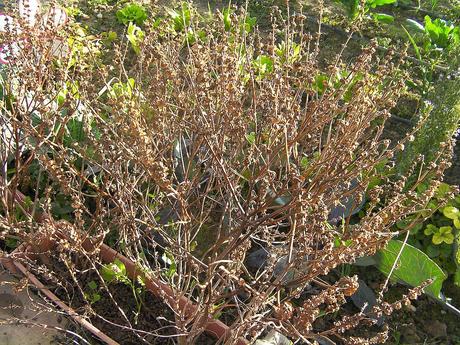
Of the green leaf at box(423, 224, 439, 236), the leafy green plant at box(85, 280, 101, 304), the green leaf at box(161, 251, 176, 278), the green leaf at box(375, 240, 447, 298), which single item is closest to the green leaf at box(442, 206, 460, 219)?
the green leaf at box(423, 224, 439, 236)

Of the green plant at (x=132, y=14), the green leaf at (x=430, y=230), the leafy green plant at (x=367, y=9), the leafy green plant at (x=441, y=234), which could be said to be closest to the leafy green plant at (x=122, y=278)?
the leafy green plant at (x=441, y=234)

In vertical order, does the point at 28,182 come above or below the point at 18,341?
above

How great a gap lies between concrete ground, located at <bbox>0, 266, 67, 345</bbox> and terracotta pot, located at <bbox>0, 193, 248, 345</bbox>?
0.09 metres

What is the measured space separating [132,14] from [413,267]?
3.40m

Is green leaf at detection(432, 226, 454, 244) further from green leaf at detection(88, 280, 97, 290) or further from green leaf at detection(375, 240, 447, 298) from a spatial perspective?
green leaf at detection(88, 280, 97, 290)

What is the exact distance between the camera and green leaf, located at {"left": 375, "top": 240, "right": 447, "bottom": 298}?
2406 mm

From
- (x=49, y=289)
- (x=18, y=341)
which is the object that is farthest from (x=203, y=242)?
(x=18, y=341)

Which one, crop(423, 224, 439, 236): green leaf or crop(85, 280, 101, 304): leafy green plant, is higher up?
crop(423, 224, 439, 236): green leaf

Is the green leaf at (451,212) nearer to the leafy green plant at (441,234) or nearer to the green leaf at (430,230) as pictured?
the leafy green plant at (441,234)

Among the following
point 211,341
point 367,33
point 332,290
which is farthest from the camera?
point 367,33

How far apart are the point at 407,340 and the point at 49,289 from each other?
179 centimetres

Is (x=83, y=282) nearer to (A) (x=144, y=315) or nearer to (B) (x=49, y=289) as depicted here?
(B) (x=49, y=289)

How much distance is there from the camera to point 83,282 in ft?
8.82

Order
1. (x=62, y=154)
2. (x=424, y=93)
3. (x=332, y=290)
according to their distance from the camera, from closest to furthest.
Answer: (x=332, y=290)
(x=62, y=154)
(x=424, y=93)
